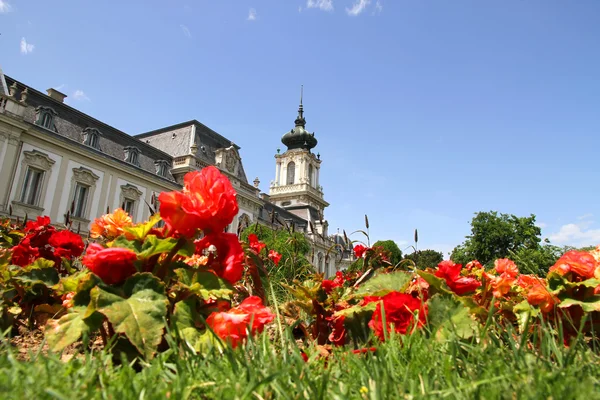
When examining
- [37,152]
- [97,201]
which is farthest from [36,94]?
[97,201]

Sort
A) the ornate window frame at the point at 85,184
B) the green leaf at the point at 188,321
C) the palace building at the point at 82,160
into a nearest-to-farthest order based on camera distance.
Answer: the green leaf at the point at 188,321 → the palace building at the point at 82,160 → the ornate window frame at the point at 85,184

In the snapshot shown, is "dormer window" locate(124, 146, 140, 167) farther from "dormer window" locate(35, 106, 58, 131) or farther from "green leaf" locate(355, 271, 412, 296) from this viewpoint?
"green leaf" locate(355, 271, 412, 296)

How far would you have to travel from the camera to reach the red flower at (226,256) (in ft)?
3.97

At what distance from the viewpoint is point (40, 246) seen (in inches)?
84.8

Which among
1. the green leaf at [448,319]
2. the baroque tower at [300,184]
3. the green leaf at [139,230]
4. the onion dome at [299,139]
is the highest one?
the onion dome at [299,139]

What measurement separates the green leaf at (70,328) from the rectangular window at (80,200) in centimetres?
2050

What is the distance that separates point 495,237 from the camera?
32.2 m

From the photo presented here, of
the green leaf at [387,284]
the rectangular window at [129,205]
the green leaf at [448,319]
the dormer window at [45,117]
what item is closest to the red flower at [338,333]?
the green leaf at [387,284]

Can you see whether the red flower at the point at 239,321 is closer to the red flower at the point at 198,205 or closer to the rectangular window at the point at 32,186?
the red flower at the point at 198,205

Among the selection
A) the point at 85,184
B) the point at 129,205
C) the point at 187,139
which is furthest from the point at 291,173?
the point at 85,184

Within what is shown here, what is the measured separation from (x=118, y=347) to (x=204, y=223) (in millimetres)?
465

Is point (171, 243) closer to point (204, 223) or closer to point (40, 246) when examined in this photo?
point (204, 223)

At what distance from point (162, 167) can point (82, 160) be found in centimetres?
556

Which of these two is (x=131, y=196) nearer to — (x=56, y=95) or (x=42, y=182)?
(x=42, y=182)
